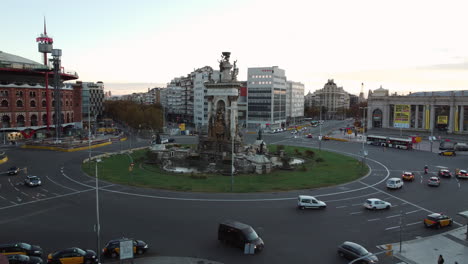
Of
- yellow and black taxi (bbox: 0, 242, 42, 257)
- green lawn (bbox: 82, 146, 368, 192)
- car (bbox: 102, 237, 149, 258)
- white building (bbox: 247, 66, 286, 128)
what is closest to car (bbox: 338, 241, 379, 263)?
car (bbox: 102, 237, 149, 258)

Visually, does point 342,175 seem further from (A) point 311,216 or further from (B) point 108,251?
(B) point 108,251

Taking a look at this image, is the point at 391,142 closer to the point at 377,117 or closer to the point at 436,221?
the point at 377,117

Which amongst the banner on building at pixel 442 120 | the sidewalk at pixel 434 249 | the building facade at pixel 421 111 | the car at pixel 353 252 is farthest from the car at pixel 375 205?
the banner on building at pixel 442 120

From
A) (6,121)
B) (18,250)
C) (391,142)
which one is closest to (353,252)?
(18,250)

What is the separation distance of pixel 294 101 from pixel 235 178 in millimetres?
124444

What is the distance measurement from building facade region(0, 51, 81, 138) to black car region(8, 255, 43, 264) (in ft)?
280

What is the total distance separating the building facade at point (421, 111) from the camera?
97812mm

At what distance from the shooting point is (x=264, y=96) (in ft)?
Result: 427

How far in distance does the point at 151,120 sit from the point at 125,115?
1963 centimetres

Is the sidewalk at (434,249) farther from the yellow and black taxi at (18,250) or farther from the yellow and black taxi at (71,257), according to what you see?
the yellow and black taxi at (18,250)

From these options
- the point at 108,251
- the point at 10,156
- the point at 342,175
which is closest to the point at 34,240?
the point at 108,251

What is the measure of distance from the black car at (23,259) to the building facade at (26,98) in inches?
3356

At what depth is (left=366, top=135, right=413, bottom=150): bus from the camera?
7775cm

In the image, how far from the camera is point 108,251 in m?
22.3
